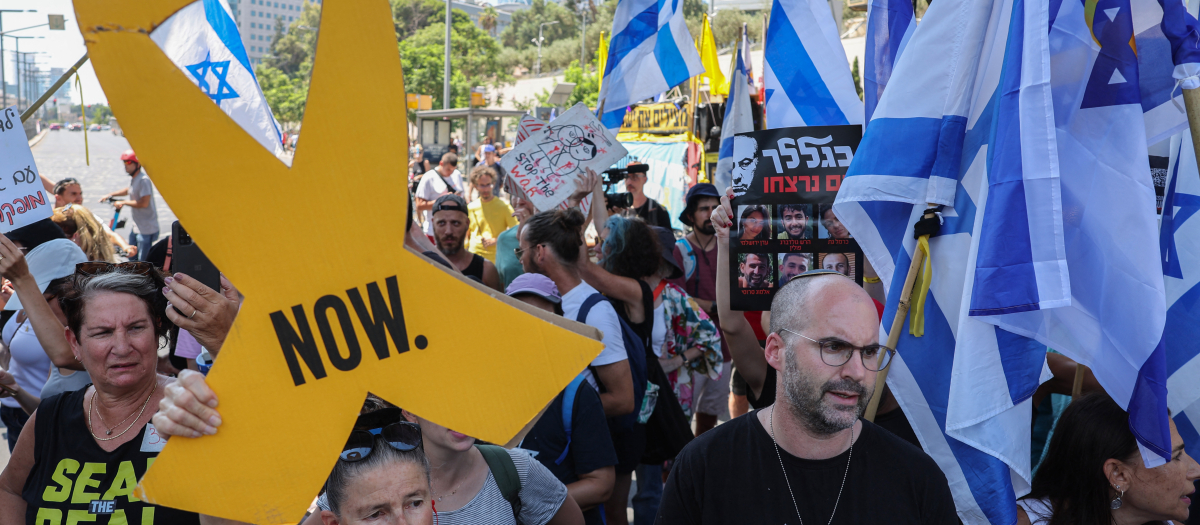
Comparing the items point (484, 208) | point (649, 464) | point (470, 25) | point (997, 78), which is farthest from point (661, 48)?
point (470, 25)

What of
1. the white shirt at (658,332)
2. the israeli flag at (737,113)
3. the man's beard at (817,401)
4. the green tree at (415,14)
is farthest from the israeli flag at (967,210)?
the green tree at (415,14)

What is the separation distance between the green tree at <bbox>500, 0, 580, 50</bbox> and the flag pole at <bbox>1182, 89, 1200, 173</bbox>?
76309 millimetres

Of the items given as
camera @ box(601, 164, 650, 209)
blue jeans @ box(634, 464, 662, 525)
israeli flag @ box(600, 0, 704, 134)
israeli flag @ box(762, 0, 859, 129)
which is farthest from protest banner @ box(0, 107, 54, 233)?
camera @ box(601, 164, 650, 209)

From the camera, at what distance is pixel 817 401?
1.91 m

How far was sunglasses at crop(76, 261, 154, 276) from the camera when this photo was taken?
2209 millimetres

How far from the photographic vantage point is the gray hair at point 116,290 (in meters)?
2.12

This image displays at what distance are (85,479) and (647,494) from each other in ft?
8.53

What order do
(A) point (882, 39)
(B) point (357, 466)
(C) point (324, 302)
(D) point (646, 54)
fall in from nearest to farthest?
1. (C) point (324, 302)
2. (B) point (357, 466)
3. (A) point (882, 39)
4. (D) point (646, 54)

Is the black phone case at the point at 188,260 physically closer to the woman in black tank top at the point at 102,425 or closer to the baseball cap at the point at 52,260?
the woman in black tank top at the point at 102,425

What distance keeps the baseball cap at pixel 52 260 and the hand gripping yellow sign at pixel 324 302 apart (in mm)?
2930

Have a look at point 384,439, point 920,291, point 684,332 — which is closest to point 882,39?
point 920,291

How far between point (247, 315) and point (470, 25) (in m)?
46.8

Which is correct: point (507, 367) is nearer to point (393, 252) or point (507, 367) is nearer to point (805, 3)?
point (393, 252)

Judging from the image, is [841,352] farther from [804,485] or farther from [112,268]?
[112,268]
